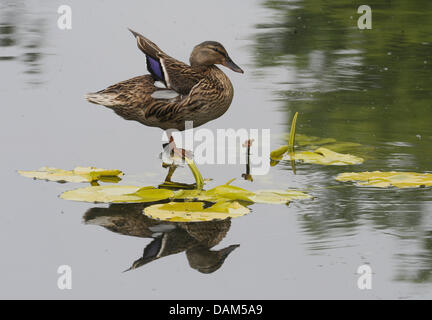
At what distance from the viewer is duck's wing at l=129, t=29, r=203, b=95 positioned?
8.26 metres

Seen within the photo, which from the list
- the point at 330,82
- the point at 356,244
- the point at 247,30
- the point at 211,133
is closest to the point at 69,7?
the point at 247,30

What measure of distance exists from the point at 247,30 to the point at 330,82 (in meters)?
3.38

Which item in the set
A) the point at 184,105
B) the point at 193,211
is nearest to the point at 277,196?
the point at 193,211

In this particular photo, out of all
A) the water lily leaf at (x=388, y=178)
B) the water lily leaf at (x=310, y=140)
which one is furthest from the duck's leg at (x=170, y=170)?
the water lily leaf at (x=388, y=178)

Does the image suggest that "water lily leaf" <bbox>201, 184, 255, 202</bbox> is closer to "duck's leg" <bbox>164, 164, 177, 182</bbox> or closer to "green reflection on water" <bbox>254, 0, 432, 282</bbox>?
"green reflection on water" <bbox>254, 0, 432, 282</bbox>

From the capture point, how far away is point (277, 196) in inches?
277

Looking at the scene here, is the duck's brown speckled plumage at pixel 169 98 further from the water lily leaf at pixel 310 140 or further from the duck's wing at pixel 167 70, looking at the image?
the water lily leaf at pixel 310 140

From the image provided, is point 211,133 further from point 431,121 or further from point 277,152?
point 431,121

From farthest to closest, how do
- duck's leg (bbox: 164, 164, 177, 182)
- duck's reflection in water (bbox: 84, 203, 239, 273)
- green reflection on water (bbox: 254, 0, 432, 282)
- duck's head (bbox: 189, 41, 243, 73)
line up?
1. duck's head (bbox: 189, 41, 243, 73)
2. duck's leg (bbox: 164, 164, 177, 182)
3. green reflection on water (bbox: 254, 0, 432, 282)
4. duck's reflection in water (bbox: 84, 203, 239, 273)

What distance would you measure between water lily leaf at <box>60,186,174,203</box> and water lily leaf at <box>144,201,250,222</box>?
0.83 feet

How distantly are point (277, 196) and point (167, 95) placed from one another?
1724mm

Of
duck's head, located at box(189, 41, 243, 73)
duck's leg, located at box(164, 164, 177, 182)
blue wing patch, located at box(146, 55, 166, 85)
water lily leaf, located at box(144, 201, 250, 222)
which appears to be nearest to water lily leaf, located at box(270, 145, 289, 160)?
duck's leg, located at box(164, 164, 177, 182)

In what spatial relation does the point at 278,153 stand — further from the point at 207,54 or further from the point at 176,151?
the point at 207,54

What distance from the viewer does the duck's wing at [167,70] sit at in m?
8.26
